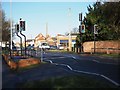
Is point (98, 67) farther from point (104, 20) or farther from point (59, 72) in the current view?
point (104, 20)

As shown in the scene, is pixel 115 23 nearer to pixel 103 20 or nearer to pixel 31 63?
pixel 103 20

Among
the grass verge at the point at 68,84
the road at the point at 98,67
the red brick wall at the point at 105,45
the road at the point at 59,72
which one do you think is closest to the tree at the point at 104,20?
the red brick wall at the point at 105,45

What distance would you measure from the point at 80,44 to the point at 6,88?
4162 centimetres

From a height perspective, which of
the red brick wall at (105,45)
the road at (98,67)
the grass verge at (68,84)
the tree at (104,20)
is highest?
the tree at (104,20)

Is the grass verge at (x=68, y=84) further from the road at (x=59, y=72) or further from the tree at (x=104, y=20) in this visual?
the tree at (x=104, y=20)

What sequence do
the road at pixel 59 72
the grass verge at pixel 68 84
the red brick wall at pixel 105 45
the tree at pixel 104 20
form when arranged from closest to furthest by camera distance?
1. the grass verge at pixel 68 84
2. the road at pixel 59 72
3. the tree at pixel 104 20
4. the red brick wall at pixel 105 45

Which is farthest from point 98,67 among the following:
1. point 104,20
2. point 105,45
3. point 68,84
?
point 104,20

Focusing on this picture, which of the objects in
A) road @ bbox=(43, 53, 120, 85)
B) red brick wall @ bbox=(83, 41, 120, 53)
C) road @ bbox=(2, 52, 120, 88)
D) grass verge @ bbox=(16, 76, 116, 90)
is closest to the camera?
grass verge @ bbox=(16, 76, 116, 90)

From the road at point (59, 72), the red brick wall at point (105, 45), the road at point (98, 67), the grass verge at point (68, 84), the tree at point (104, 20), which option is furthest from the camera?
the red brick wall at point (105, 45)

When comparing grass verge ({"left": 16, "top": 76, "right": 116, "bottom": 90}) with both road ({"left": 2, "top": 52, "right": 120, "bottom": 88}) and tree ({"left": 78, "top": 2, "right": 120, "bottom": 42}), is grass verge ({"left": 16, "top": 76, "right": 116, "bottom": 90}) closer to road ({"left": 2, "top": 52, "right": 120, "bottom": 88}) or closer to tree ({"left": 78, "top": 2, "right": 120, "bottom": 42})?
road ({"left": 2, "top": 52, "right": 120, "bottom": 88})

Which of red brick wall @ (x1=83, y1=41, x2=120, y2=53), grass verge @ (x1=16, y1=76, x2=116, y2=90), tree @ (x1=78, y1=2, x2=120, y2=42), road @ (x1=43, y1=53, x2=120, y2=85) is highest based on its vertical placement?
tree @ (x1=78, y1=2, x2=120, y2=42)

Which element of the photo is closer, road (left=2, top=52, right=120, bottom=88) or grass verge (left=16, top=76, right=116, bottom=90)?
grass verge (left=16, top=76, right=116, bottom=90)

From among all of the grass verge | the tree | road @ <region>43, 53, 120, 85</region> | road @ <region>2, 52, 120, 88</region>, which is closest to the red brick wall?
the tree

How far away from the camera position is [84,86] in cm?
1284
